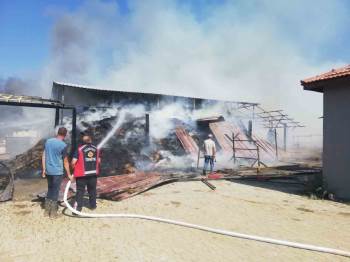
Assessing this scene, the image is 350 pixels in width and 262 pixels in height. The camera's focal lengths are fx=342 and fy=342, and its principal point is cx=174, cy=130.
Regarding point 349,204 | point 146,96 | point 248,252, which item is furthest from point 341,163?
point 146,96

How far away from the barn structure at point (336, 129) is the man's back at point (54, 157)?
22.7ft

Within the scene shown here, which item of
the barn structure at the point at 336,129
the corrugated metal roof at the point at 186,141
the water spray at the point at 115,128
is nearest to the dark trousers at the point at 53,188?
the barn structure at the point at 336,129

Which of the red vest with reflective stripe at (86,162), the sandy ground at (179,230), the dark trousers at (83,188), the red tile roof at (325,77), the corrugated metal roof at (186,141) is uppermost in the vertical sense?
the red tile roof at (325,77)

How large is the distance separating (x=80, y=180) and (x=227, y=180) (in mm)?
6230

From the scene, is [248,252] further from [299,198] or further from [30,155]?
[30,155]

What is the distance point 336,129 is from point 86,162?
22.1ft

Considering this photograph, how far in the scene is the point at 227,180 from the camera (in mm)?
12227

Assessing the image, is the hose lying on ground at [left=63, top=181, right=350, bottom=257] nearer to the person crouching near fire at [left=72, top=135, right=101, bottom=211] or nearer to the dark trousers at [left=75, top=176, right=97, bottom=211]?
the dark trousers at [left=75, top=176, right=97, bottom=211]

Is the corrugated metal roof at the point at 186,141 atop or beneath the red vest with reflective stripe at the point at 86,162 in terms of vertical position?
atop

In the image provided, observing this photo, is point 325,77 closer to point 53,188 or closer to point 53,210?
point 53,188

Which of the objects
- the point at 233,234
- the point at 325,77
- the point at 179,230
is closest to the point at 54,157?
the point at 179,230

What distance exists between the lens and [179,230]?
6.21 meters

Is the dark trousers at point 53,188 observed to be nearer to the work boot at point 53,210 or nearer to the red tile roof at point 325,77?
the work boot at point 53,210

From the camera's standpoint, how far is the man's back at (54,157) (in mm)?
7242
